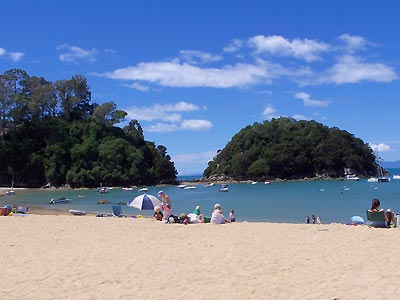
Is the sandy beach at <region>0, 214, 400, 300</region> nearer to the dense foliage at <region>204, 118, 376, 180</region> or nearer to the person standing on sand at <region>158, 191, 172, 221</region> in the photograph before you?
the person standing on sand at <region>158, 191, 172, 221</region>

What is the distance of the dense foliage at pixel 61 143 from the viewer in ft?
336

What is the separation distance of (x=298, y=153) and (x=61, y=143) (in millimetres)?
66438

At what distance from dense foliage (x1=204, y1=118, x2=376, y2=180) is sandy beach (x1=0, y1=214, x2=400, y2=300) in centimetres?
11996

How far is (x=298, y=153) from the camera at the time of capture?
135125mm

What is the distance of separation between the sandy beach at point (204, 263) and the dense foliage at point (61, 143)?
89.8 metres

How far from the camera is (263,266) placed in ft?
33.1

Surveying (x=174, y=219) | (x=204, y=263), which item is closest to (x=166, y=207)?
(x=174, y=219)

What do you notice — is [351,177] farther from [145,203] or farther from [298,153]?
[145,203]

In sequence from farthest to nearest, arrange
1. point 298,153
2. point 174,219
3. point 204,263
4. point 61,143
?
point 298,153, point 61,143, point 174,219, point 204,263

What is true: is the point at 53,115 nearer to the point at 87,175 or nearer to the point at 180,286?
the point at 87,175

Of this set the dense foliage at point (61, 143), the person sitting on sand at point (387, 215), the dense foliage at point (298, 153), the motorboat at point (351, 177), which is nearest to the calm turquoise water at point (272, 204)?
the person sitting on sand at point (387, 215)

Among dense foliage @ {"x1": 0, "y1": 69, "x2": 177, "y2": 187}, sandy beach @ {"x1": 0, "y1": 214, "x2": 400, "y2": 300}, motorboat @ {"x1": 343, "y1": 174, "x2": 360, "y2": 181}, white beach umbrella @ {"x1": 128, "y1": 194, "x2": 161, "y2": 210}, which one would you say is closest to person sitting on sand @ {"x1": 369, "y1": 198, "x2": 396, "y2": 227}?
sandy beach @ {"x1": 0, "y1": 214, "x2": 400, "y2": 300}

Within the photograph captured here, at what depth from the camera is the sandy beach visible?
8.28m

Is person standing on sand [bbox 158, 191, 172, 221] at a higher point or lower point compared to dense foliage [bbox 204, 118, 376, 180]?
lower
